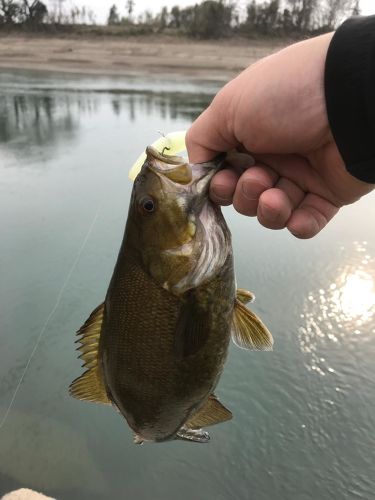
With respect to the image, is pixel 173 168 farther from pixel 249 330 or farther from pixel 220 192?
pixel 249 330

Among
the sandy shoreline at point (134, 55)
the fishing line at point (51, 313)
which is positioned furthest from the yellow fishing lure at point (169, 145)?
the sandy shoreline at point (134, 55)

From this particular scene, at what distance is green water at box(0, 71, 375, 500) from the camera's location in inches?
116

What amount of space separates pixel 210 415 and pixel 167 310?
1.64ft

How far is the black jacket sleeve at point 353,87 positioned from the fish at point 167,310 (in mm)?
396

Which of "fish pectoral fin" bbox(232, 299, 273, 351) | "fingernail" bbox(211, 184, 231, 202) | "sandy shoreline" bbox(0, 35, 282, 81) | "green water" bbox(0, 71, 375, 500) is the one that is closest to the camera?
"fingernail" bbox(211, 184, 231, 202)

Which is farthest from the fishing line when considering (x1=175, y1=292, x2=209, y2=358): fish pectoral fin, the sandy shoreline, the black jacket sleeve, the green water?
the sandy shoreline

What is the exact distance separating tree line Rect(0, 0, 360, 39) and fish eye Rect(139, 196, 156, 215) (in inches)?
1045

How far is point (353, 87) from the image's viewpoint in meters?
1.42

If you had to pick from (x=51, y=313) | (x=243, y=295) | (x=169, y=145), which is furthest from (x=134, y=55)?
(x=243, y=295)

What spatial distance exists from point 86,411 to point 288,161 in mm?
2304

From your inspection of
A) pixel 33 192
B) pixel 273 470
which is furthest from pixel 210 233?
pixel 33 192

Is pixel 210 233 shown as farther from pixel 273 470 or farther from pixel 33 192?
pixel 33 192

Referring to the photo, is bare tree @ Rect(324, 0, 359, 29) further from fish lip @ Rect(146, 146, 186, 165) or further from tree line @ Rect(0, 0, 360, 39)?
fish lip @ Rect(146, 146, 186, 165)

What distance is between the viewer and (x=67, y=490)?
9.46ft
